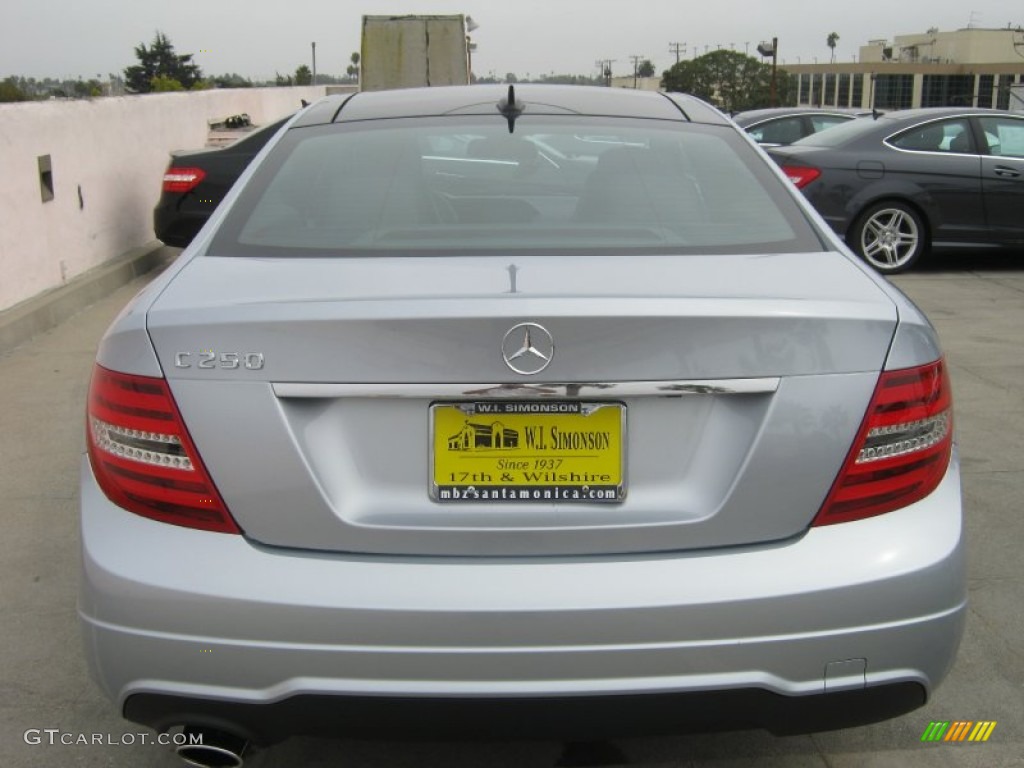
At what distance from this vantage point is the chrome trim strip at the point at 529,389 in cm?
223

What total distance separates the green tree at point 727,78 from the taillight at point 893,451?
4036 inches

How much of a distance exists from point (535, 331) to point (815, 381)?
1.78 ft

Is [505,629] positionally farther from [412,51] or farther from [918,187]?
[412,51]

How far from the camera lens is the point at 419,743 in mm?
2725

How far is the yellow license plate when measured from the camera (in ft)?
7.43

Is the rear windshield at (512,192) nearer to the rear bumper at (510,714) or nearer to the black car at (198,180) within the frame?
the rear bumper at (510,714)

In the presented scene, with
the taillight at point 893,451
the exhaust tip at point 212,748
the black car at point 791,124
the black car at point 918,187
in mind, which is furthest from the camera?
the black car at point 791,124

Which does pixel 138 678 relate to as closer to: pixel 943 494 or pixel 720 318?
pixel 720 318

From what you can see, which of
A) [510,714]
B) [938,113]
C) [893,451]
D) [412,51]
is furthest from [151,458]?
[412,51]

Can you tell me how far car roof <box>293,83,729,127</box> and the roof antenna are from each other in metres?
0.02

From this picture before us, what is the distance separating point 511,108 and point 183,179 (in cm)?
754

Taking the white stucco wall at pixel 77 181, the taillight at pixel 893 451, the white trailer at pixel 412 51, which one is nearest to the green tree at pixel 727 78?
the white trailer at pixel 412 51

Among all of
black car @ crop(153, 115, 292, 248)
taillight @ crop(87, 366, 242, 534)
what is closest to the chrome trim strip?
taillight @ crop(87, 366, 242, 534)

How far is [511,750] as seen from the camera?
3016 mm
